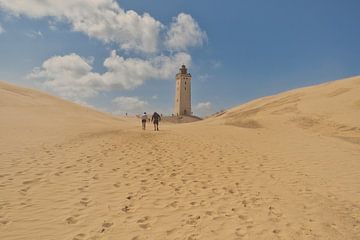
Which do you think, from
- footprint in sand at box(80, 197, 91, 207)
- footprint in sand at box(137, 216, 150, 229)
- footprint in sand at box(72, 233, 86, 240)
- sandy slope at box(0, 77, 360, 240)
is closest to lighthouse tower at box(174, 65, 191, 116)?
sandy slope at box(0, 77, 360, 240)

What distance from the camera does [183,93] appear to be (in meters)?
84.3

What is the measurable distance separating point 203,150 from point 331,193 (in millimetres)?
6396

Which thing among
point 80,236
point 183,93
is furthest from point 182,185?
point 183,93

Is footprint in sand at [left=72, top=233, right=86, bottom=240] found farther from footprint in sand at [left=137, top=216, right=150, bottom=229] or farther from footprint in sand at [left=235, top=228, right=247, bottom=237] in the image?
footprint in sand at [left=235, top=228, right=247, bottom=237]

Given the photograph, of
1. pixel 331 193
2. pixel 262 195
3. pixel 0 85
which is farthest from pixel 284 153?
pixel 0 85

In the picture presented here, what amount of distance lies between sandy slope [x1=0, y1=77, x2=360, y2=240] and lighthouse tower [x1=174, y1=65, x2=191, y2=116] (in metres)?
64.6

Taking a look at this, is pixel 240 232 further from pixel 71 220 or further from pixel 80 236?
pixel 71 220

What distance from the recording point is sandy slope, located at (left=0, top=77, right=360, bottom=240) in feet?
21.7

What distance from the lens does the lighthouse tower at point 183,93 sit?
8363 centimetres

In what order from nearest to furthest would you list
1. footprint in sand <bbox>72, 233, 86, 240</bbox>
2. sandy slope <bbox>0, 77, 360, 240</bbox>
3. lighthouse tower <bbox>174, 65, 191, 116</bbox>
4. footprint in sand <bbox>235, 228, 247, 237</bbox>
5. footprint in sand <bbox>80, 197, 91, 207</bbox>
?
footprint in sand <bbox>72, 233, 86, 240</bbox>
footprint in sand <bbox>235, 228, 247, 237</bbox>
sandy slope <bbox>0, 77, 360, 240</bbox>
footprint in sand <bbox>80, 197, 91, 207</bbox>
lighthouse tower <bbox>174, 65, 191, 116</bbox>

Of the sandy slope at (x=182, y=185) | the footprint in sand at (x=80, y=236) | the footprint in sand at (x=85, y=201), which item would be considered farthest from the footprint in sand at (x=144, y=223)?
the footprint in sand at (x=85, y=201)

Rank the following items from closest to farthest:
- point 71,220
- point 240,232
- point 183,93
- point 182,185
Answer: point 240,232 < point 71,220 < point 182,185 < point 183,93

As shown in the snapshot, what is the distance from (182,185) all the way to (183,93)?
75281 mm

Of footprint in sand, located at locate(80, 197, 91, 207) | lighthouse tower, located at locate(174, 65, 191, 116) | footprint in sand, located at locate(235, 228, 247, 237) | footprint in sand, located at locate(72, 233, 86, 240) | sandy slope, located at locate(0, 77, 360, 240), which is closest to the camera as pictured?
footprint in sand, located at locate(72, 233, 86, 240)
